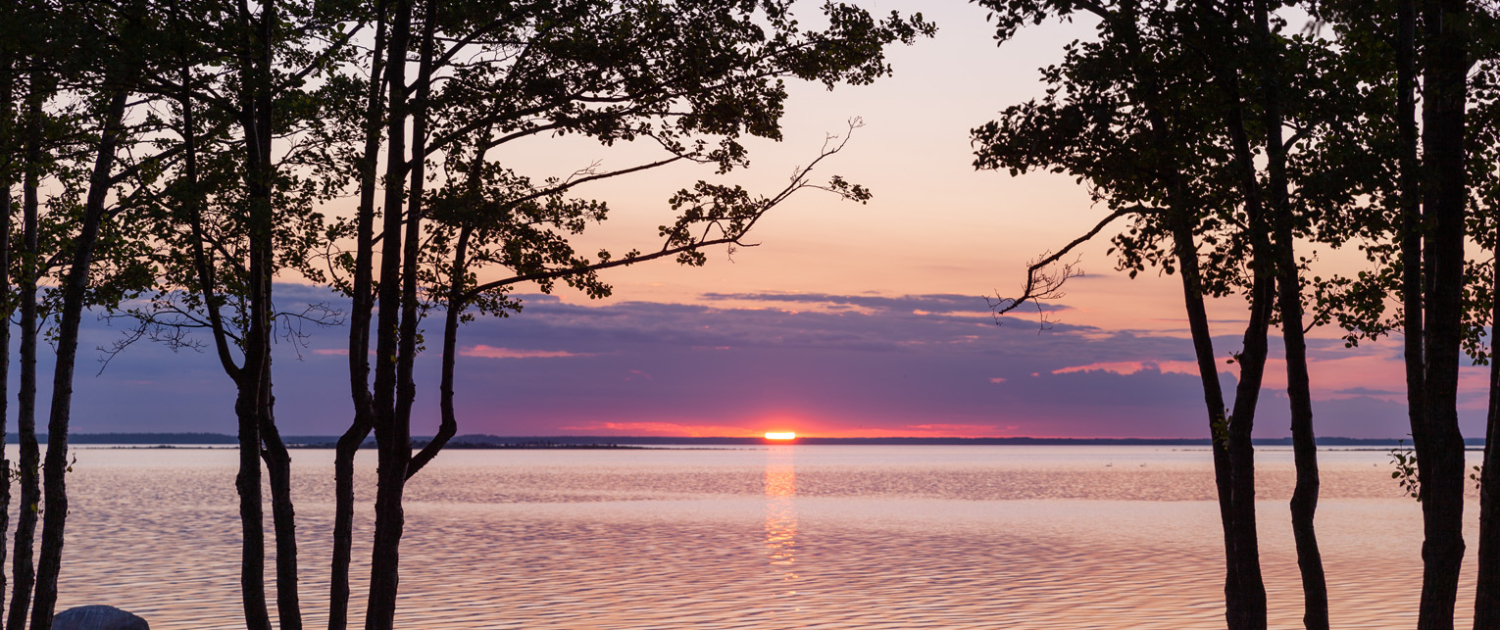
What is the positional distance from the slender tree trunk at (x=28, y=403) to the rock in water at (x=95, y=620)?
103 inches

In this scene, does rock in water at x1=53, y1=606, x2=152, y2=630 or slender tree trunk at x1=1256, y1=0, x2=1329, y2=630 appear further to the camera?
rock in water at x1=53, y1=606, x2=152, y2=630

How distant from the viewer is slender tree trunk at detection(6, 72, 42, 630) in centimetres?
2170

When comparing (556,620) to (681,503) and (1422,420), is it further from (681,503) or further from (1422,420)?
(681,503)

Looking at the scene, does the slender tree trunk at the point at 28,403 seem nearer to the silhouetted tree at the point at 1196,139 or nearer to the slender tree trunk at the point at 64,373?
the slender tree trunk at the point at 64,373

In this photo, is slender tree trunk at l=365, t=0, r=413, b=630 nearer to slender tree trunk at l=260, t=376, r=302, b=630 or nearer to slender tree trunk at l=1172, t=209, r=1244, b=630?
slender tree trunk at l=260, t=376, r=302, b=630

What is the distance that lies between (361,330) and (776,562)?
115 feet

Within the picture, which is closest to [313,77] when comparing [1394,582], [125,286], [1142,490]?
[125,286]

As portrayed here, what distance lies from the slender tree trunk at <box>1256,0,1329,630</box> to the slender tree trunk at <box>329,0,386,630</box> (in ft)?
38.8

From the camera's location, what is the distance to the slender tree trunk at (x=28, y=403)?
2170 cm

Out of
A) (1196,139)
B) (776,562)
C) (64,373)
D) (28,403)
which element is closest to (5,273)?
(64,373)

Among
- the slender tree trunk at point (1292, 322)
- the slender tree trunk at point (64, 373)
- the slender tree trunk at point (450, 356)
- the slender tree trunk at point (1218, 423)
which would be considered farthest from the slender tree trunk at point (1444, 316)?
the slender tree trunk at point (64, 373)

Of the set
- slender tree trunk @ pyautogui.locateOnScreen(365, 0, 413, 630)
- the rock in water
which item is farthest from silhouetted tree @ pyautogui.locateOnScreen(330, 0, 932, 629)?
the rock in water

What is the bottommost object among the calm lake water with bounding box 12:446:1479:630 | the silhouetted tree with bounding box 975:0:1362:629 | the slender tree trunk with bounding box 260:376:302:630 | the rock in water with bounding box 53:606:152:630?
the calm lake water with bounding box 12:446:1479:630

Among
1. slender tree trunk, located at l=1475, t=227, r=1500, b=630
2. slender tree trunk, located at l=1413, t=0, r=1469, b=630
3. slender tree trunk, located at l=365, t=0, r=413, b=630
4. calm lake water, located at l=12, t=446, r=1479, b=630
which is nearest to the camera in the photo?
slender tree trunk, located at l=1413, t=0, r=1469, b=630
